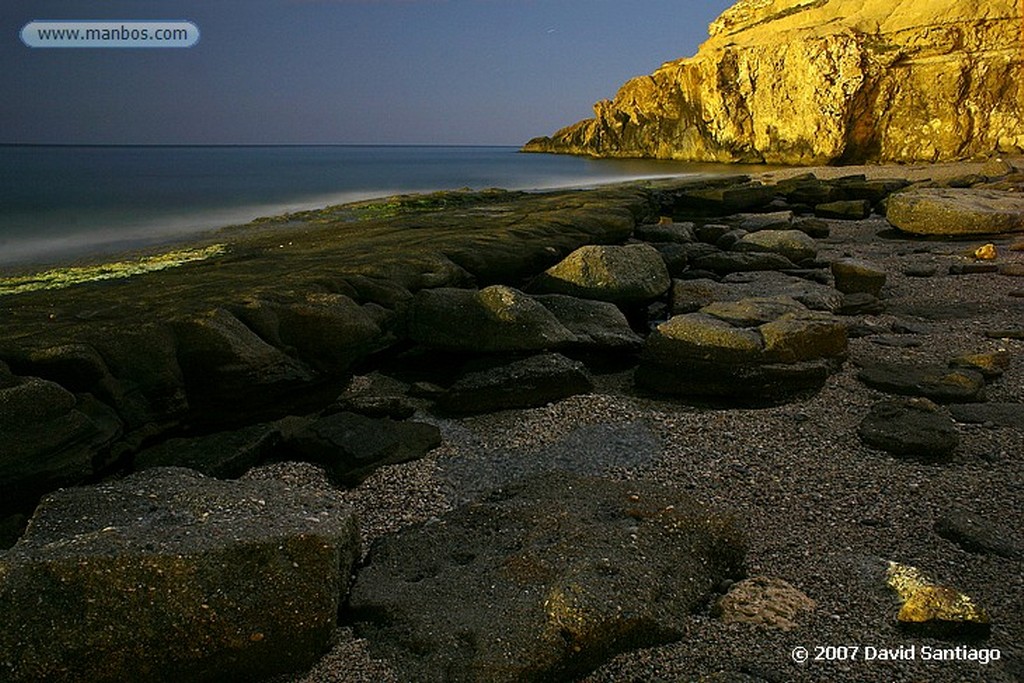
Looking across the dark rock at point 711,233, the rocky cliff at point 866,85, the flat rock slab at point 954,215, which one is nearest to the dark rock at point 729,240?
the dark rock at point 711,233

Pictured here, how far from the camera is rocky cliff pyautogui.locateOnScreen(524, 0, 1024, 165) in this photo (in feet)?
105

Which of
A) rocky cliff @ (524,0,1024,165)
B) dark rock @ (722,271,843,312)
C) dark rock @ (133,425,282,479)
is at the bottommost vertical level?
dark rock @ (133,425,282,479)

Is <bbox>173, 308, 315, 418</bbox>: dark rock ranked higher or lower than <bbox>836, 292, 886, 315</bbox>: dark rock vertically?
higher

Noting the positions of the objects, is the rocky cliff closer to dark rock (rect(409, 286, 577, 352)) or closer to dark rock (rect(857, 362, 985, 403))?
dark rock (rect(857, 362, 985, 403))

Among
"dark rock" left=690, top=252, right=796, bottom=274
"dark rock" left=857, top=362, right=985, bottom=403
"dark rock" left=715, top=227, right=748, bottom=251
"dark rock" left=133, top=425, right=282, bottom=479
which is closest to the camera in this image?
"dark rock" left=133, top=425, right=282, bottom=479

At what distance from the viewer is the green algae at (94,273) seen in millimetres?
7848

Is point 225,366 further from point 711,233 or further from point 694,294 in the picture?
point 711,233

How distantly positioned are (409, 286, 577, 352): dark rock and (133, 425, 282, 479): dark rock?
5.06 ft

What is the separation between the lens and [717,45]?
49938 millimetres

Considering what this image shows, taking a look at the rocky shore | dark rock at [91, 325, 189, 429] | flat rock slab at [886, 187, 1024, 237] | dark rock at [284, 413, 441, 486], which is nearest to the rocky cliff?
flat rock slab at [886, 187, 1024, 237]

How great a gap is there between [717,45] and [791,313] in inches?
2017

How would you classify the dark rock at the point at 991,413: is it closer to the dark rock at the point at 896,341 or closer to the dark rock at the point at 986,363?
the dark rock at the point at 986,363

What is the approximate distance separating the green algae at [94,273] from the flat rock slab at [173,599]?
20.3 feet

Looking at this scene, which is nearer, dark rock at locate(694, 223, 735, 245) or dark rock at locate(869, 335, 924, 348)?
dark rock at locate(869, 335, 924, 348)
